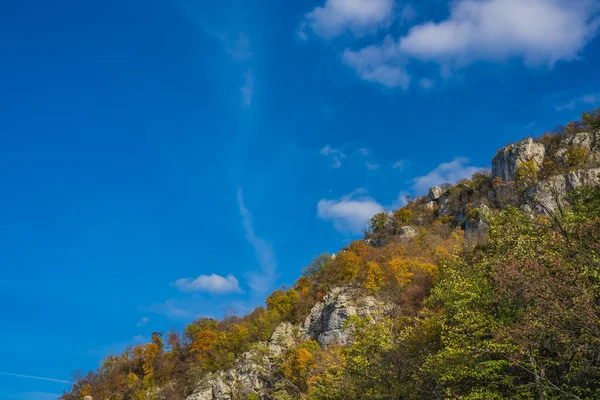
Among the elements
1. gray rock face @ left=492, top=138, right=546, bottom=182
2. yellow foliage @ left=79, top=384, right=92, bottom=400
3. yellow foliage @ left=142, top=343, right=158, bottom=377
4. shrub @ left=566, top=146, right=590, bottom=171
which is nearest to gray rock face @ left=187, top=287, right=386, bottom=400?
yellow foliage @ left=142, top=343, right=158, bottom=377

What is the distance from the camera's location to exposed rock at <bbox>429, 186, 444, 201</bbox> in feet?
429

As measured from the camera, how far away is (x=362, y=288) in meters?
67.4

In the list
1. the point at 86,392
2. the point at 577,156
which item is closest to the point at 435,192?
the point at 577,156

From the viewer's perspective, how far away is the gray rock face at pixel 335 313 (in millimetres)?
60938

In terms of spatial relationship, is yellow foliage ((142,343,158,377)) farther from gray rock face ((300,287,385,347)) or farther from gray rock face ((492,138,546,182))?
gray rock face ((492,138,546,182))

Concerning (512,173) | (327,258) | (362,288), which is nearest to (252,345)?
(362,288)

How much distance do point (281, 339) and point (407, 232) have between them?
1866 inches

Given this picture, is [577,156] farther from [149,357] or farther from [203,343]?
[149,357]

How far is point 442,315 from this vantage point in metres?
27.1

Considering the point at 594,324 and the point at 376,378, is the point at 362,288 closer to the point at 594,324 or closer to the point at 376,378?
the point at 376,378

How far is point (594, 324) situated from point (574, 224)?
291 inches

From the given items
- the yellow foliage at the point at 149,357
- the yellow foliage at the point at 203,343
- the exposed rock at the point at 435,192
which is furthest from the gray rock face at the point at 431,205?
the yellow foliage at the point at 149,357

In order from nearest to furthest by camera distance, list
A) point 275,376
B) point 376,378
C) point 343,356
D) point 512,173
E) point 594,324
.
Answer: point 594,324 → point 376,378 → point 343,356 → point 275,376 → point 512,173

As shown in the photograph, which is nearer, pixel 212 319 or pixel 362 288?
pixel 362 288
